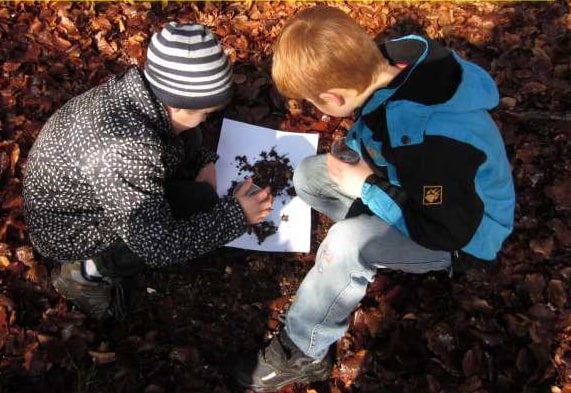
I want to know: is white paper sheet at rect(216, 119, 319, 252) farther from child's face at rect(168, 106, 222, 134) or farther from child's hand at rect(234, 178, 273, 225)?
child's face at rect(168, 106, 222, 134)

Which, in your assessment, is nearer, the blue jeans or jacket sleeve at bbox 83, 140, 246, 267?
jacket sleeve at bbox 83, 140, 246, 267

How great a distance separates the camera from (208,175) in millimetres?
2686

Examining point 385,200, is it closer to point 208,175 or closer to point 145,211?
point 145,211

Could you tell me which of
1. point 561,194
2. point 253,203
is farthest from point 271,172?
point 561,194

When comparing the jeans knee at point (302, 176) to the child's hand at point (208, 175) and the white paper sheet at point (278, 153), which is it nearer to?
the white paper sheet at point (278, 153)

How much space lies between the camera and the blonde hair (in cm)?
179

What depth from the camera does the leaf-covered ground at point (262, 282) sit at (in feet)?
7.71

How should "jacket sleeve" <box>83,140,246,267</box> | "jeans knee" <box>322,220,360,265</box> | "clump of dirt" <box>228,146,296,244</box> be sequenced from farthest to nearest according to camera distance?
"clump of dirt" <box>228,146,296,244</box> < "jeans knee" <box>322,220,360,265</box> < "jacket sleeve" <box>83,140,246,267</box>

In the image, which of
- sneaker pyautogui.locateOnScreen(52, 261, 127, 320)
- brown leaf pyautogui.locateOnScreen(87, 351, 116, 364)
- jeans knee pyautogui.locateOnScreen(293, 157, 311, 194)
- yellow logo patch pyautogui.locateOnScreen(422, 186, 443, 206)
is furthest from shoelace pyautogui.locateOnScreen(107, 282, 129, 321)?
yellow logo patch pyautogui.locateOnScreen(422, 186, 443, 206)

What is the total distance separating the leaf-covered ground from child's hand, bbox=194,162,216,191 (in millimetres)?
378

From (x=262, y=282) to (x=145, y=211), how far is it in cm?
95

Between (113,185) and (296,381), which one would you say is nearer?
(113,185)

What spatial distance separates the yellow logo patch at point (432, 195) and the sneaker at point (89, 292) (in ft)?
4.90

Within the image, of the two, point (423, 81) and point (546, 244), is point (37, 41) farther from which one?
point (546, 244)
